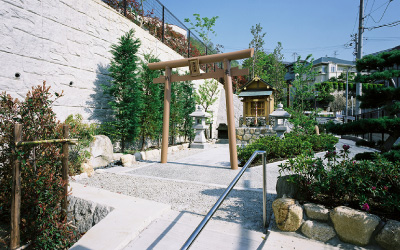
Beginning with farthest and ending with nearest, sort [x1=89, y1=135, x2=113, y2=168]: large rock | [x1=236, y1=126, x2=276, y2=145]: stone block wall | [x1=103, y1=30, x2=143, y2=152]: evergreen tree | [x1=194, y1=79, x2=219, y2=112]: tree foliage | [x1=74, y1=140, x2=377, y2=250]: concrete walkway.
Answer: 1. [x1=194, y1=79, x2=219, y2=112]: tree foliage
2. [x1=236, y1=126, x2=276, y2=145]: stone block wall
3. [x1=103, y1=30, x2=143, y2=152]: evergreen tree
4. [x1=89, y1=135, x2=113, y2=168]: large rock
5. [x1=74, y1=140, x2=377, y2=250]: concrete walkway

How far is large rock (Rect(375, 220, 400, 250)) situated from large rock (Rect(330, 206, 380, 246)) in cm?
→ 7

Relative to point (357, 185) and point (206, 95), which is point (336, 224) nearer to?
point (357, 185)

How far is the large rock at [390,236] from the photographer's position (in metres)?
1.87

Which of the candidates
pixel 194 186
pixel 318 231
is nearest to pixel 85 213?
pixel 194 186

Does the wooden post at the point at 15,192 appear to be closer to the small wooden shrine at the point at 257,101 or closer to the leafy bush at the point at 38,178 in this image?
the leafy bush at the point at 38,178

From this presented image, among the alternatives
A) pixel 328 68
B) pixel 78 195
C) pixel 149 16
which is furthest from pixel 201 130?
pixel 328 68

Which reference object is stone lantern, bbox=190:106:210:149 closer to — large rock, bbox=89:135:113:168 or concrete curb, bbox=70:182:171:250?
large rock, bbox=89:135:113:168

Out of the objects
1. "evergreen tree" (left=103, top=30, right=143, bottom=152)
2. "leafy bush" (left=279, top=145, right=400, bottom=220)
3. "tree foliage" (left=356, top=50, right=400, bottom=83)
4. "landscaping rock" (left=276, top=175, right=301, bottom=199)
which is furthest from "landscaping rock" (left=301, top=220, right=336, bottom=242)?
"evergreen tree" (left=103, top=30, right=143, bottom=152)

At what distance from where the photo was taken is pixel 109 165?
565 centimetres

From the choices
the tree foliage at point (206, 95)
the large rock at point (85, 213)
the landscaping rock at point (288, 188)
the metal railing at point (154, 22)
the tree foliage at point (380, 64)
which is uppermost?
the metal railing at point (154, 22)

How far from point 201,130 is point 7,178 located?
768cm

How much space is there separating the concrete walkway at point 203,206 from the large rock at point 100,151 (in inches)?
17.0

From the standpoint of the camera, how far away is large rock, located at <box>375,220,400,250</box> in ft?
6.14

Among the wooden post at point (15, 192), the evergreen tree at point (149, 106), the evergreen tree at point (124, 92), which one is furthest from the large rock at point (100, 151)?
the wooden post at point (15, 192)
